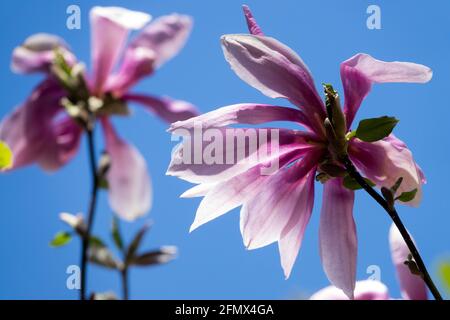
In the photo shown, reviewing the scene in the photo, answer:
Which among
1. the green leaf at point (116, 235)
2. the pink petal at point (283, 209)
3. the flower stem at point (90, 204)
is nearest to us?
the pink petal at point (283, 209)

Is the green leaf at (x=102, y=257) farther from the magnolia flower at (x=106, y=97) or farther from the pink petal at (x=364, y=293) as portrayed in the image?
the pink petal at (x=364, y=293)

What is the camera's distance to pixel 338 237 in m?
0.55

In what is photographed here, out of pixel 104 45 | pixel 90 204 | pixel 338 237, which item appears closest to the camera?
pixel 338 237

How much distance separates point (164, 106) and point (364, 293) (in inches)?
22.6

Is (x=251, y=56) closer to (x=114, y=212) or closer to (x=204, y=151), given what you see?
(x=204, y=151)

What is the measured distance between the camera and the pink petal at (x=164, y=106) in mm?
1041

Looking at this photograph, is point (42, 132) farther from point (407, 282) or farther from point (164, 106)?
point (407, 282)

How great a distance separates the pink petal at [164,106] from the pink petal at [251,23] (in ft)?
1.69

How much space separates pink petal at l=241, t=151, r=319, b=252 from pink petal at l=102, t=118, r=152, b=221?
46 centimetres

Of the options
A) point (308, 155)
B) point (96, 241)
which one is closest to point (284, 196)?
point (308, 155)

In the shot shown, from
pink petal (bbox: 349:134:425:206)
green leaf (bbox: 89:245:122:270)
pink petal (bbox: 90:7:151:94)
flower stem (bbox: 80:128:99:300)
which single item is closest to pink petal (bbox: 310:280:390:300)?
pink petal (bbox: 349:134:425:206)

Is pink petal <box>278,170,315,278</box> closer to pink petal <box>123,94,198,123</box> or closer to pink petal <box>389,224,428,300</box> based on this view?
pink petal <box>389,224,428,300</box>

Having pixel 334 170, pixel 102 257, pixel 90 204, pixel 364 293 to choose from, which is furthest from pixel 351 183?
pixel 102 257

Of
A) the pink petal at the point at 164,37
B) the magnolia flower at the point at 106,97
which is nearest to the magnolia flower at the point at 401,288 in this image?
the magnolia flower at the point at 106,97
